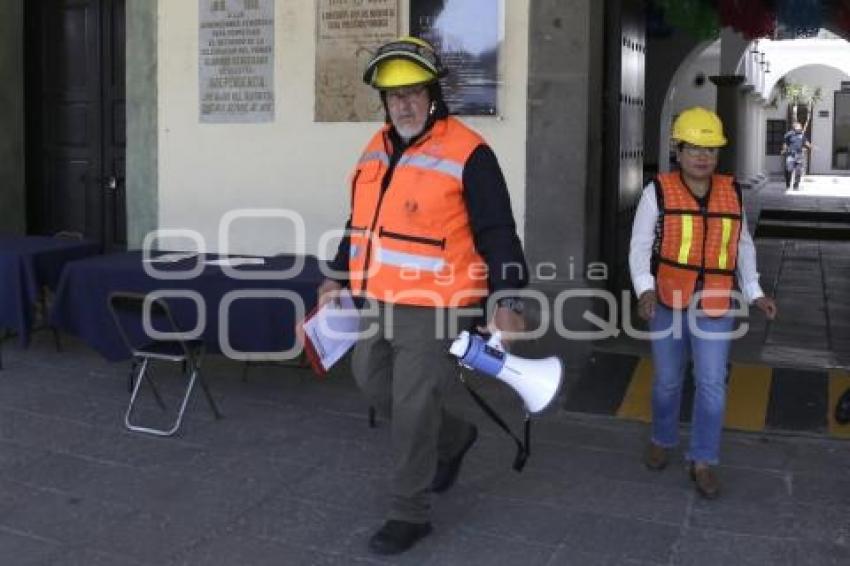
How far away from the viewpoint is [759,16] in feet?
22.3

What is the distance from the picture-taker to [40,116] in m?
9.03

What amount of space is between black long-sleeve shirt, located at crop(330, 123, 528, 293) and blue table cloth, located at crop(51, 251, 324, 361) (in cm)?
210

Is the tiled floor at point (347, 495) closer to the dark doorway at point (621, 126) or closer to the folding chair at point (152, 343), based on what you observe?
the folding chair at point (152, 343)

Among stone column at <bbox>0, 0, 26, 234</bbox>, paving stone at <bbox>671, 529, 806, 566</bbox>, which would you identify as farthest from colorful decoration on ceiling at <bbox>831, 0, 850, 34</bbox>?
stone column at <bbox>0, 0, 26, 234</bbox>

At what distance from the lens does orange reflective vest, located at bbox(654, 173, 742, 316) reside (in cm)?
428

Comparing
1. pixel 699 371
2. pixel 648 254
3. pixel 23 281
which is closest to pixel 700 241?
pixel 648 254

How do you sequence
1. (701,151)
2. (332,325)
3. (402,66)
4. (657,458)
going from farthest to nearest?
(657,458) < (701,151) < (332,325) < (402,66)

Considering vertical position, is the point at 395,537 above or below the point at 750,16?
below

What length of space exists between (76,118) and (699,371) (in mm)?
6233

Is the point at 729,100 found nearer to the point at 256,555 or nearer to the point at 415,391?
the point at 415,391

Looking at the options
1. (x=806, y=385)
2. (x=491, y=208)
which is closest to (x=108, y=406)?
(x=491, y=208)

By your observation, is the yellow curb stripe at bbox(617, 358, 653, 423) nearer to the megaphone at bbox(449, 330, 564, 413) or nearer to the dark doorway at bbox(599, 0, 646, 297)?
the dark doorway at bbox(599, 0, 646, 297)

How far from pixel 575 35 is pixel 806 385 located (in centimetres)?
241

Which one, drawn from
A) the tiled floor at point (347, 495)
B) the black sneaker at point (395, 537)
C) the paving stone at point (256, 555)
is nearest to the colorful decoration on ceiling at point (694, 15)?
the tiled floor at point (347, 495)
